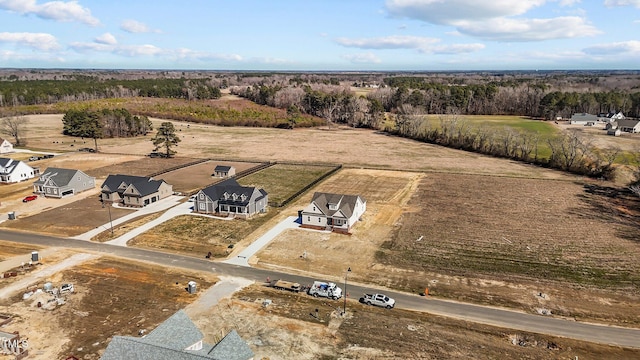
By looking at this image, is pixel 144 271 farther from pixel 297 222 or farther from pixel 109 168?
pixel 109 168

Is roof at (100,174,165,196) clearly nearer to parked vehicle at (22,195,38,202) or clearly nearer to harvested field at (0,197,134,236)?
harvested field at (0,197,134,236)

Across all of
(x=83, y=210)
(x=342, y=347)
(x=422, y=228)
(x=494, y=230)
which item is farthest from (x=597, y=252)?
(x=83, y=210)

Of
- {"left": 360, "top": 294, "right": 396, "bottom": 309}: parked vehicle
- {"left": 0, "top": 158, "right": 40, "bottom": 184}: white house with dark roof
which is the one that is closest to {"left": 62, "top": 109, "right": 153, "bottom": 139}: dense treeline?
{"left": 0, "top": 158, "right": 40, "bottom": 184}: white house with dark roof

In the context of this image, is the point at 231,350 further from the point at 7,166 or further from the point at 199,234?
the point at 7,166

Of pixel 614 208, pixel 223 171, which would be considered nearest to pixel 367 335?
pixel 614 208

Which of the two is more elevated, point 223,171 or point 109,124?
point 109,124

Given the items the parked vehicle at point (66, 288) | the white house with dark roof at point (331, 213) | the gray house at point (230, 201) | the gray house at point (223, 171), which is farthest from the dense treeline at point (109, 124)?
the parked vehicle at point (66, 288)
